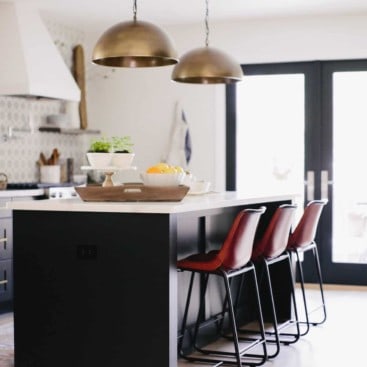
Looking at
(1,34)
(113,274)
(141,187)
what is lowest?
(113,274)

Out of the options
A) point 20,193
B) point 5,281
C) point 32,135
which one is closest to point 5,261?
point 5,281

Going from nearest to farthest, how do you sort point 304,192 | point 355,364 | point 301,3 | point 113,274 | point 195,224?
point 113,274, point 355,364, point 195,224, point 301,3, point 304,192

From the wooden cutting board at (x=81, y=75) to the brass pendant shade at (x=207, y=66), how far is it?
9.28 feet

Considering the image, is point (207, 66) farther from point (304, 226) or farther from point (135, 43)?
point (304, 226)

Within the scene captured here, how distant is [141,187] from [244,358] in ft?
4.22

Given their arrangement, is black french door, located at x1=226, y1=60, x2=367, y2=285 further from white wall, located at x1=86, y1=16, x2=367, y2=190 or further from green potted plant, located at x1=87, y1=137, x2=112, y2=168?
green potted plant, located at x1=87, y1=137, x2=112, y2=168

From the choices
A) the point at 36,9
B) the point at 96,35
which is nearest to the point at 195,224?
the point at 36,9

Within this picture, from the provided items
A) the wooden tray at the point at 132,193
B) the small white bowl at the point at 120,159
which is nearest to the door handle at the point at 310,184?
the small white bowl at the point at 120,159

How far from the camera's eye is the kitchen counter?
3.52 meters

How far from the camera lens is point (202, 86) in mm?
7328

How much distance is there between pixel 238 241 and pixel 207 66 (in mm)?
1361

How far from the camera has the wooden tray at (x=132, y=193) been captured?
380cm

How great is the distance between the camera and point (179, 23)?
286 inches

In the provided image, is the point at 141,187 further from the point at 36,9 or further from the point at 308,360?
the point at 36,9
